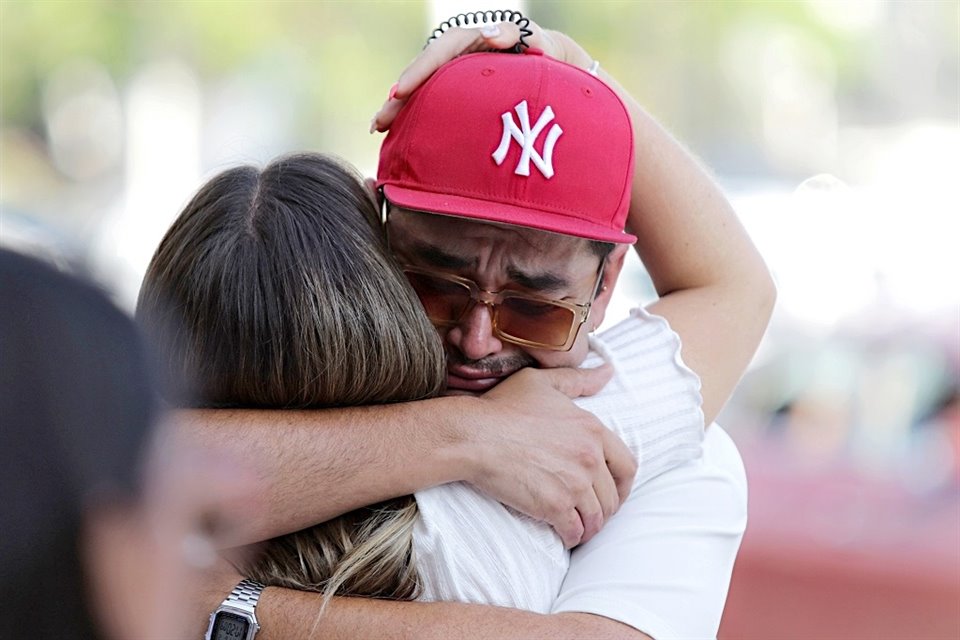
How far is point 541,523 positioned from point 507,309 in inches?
20.5

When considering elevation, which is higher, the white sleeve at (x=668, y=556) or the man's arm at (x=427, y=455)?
the man's arm at (x=427, y=455)

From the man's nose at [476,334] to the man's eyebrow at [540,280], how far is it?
0.09 meters

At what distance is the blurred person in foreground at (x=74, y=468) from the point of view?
2.94 ft

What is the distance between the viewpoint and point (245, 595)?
198 cm

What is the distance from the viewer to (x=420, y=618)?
1929 mm

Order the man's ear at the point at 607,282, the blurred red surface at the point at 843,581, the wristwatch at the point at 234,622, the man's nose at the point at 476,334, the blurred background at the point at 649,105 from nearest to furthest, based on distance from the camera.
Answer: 1. the wristwatch at the point at 234,622
2. the man's nose at the point at 476,334
3. the man's ear at the point at 607,282
4. the blurred red surface at the point at 843,581
5. the blurred background at the point at 649,105

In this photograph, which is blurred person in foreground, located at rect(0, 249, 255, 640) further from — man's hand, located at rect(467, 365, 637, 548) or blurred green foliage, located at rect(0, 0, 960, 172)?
blurred green foliage, located at rect(0, 0, 960, 172)

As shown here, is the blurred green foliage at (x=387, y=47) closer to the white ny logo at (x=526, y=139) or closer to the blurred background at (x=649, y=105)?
the blurred background at (x=649, y=105)

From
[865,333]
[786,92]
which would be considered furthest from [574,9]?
[865,333]

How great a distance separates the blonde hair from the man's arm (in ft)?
0.18

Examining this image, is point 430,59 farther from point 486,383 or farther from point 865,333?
point 865,333

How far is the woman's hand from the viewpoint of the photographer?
8.25 feet

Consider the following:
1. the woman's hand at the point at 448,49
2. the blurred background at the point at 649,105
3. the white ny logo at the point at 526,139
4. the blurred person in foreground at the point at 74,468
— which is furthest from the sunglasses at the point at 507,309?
the blurred background at the point at 649,105

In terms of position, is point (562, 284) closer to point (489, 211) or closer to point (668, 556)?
point (489, 211)
